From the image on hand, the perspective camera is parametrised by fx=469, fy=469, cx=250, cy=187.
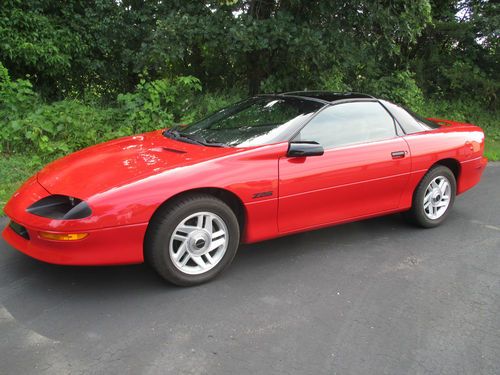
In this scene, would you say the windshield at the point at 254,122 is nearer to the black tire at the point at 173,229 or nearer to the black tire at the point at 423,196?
the black tire at the point at 173,229

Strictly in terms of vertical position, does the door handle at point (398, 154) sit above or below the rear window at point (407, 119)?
below

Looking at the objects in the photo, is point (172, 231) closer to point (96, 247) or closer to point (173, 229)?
point (173, 229)

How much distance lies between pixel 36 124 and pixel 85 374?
4.99 meters

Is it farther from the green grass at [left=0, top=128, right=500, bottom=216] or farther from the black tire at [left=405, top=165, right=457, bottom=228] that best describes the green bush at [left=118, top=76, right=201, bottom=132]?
the black tire at [left=405, top=165, right=457, bottom=228]

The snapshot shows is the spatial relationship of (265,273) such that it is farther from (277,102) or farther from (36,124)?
(36,124)

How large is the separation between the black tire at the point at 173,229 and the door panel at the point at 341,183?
0.47 m

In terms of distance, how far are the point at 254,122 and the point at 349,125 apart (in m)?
0.84

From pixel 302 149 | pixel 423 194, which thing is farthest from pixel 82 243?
pixel 423 194

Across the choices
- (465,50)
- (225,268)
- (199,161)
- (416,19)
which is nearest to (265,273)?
(225,268)

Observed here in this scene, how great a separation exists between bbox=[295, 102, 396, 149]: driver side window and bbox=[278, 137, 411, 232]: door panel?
0.08m

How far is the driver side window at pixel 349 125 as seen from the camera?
3928 millimetres

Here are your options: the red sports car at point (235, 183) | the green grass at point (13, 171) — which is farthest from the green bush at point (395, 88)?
the green grass at point (13, 171)

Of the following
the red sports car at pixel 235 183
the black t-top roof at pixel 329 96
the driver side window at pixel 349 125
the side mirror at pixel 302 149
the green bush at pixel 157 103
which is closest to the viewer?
the red sports car at pixel 235 183

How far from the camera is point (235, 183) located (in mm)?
3381
